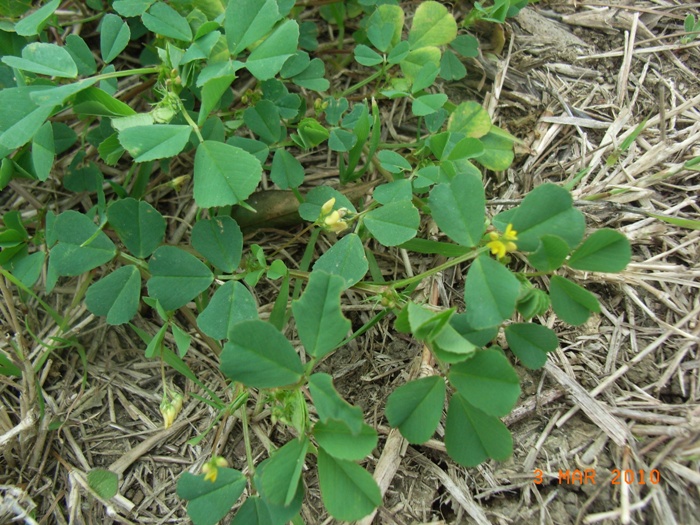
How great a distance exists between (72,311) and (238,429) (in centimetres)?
85

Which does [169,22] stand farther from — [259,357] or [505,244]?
Result: [505,244]

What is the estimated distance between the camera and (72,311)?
7.25 feet

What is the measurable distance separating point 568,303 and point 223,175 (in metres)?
1.13

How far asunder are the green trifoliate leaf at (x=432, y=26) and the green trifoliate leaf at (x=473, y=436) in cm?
146

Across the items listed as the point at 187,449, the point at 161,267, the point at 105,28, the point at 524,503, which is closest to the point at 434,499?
the point at 524,503

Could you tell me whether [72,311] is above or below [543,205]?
below

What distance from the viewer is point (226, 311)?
1.77 meters

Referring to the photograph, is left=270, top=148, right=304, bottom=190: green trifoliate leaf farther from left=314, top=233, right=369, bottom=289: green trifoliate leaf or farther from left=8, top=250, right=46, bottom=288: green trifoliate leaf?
left=8, top=250, right=46, bottom=288: green trifoliate leaf

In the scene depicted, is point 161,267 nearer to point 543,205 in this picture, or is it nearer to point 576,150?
point 543,205

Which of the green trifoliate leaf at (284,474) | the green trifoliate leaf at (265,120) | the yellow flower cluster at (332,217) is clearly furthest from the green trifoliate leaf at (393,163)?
the green trifoliate leaf at (284,474)

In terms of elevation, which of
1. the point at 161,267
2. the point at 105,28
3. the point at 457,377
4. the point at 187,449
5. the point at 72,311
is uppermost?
the point at 105,28

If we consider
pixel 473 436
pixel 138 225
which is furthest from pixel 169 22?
pixel 473 436

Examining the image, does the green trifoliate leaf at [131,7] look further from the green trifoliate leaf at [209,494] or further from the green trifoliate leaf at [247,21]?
Result: the green trifoliate leaf at [209,494]
